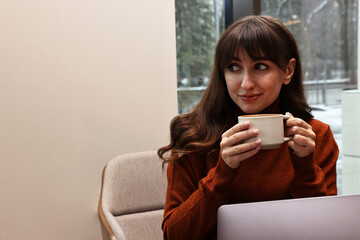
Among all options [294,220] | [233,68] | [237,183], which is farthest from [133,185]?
[294,220]

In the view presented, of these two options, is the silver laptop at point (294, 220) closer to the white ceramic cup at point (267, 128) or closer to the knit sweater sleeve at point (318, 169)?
the white ceramic cup at point (267, 128)

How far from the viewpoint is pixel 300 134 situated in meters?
0.93

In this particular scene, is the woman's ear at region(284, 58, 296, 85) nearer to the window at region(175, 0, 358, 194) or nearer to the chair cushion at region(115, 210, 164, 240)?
the chair cushion at region(115, 210, 164, 240)

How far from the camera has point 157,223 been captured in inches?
77.7

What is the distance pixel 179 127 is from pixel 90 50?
1.10 m

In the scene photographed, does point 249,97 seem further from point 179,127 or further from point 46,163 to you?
point 46,163

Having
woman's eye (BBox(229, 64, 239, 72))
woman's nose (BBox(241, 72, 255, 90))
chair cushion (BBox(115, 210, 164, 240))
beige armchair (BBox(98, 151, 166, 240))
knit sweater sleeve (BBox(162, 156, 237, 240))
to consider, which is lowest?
chair cushion (BBox(115, 210, 164, 240))

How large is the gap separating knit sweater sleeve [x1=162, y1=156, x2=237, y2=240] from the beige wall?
3.54 ft

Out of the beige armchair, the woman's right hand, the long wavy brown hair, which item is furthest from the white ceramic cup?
the beige armchair

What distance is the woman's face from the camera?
108 cm

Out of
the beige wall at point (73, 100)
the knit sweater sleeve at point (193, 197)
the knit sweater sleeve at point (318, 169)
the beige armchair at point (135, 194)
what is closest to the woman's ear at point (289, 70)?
the knit sweater sleeve at point (318, 169)

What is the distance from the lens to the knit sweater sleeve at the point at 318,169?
1045mm

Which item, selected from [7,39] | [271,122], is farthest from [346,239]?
[7,39]

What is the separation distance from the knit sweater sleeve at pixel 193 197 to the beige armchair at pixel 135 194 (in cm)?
65
